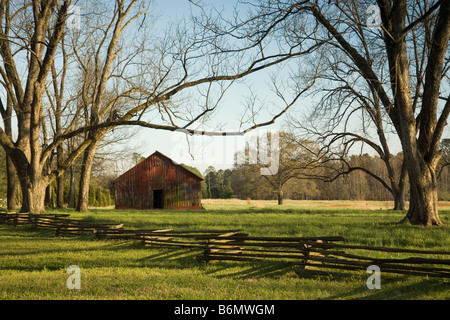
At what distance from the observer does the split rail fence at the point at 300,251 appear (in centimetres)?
697

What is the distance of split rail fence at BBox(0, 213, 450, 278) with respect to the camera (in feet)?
22.9

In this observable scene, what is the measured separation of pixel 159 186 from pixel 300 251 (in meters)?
25.9

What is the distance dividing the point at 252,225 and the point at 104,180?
5026cm

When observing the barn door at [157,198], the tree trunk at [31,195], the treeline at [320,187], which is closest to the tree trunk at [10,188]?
the tree trunk at [31,195]

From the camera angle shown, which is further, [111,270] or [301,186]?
[301,186]

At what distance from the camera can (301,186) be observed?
4619 cm

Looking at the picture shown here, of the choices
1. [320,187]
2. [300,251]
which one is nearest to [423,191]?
[300,251]

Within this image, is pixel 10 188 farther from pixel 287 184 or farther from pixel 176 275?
pixel 287 184

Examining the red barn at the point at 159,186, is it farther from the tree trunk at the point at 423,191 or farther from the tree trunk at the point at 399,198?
the tree trunk at the point at 423,191
